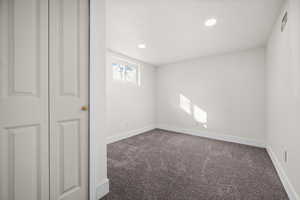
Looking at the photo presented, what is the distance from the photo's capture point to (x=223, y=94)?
323 cm

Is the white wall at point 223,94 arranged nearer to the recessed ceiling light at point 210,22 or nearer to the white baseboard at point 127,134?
the white baseboard at point 127,134

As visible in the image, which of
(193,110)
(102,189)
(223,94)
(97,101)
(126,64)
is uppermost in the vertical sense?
(126,64)

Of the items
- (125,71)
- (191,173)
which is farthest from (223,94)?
(125,71)

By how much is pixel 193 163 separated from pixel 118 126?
82.2 inches

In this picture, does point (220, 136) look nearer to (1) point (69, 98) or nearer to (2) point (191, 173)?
(2) point (191, 173)

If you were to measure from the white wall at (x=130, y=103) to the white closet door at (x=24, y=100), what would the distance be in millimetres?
2068

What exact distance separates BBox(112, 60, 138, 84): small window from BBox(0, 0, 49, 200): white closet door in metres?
2.32

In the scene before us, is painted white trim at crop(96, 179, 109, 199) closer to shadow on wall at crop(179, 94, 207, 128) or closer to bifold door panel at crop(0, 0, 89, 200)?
bifold door panel at crop(0, 0, 89, 200)

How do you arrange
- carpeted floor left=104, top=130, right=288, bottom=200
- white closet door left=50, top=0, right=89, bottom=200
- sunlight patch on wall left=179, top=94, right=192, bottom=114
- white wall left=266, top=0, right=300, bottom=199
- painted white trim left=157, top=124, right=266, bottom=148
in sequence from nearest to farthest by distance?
white closet door left=50, top=0, right=89, bottom=200
white wall left=266, top=0, right=300, bottom=199
carpeted floor left=104, top=130, right=288, bottom=200
painted white trim left=157, top=124, right=266, bottom=148
sunlight patch on wall left=179, top=94, right=192, bottom=114

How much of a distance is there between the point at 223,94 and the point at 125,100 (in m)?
2.83

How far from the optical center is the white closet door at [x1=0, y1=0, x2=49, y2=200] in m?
0.76

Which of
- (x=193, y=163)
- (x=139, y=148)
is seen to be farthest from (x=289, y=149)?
(x=139, y=148)

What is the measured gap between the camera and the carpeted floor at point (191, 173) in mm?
1354

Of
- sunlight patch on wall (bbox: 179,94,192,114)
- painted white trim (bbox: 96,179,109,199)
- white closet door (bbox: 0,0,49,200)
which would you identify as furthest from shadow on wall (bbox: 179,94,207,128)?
white closet door (bbox: 0,0,49,200)
